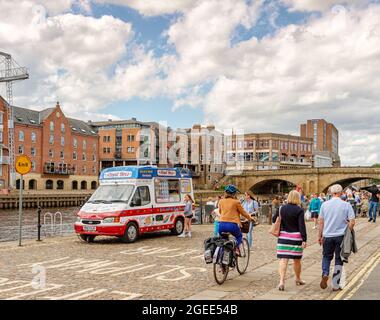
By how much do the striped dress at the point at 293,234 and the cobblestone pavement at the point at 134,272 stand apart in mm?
707

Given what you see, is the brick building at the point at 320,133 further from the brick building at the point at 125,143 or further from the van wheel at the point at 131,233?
the van wheel at the point at 131,233

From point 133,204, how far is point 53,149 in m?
68.7

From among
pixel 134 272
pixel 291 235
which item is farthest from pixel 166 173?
pixel 291 235

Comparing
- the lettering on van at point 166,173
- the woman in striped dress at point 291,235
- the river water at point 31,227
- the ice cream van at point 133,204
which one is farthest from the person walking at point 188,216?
the woman in striped dress at point 291,235

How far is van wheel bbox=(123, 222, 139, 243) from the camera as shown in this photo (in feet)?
56.4

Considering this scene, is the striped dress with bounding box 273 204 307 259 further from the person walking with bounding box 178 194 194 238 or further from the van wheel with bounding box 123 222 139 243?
the person walking with bounding box 178 194 194 238

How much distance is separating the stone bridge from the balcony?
30.5 meters

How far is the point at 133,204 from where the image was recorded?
696 inches

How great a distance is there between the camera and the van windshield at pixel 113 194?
17.7 meters

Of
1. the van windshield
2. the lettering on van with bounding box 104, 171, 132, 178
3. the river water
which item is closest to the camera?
the van windshield

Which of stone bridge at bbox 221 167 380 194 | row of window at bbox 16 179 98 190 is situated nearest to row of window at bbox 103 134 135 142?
row of window at bbox 16 179 98 190

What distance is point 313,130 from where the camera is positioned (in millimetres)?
185125
